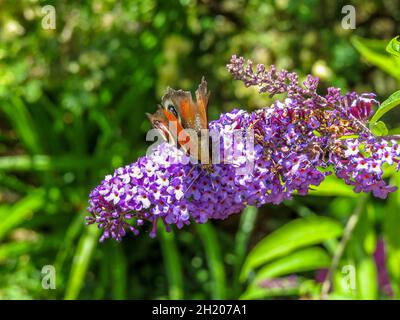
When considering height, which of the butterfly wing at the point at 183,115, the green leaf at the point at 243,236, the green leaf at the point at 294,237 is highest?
the green leaf at the point at 243,236

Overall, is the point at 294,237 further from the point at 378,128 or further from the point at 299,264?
the point at 378,128

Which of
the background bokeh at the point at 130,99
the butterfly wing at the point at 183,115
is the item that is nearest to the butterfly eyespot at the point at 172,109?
the butterfly wing at the point at 183,115

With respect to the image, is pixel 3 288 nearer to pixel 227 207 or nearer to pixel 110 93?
pixel 110 93

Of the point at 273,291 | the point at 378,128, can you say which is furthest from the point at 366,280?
the point at 378,128

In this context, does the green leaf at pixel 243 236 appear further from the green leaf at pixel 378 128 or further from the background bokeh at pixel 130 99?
the green leaf at pixel 378 128

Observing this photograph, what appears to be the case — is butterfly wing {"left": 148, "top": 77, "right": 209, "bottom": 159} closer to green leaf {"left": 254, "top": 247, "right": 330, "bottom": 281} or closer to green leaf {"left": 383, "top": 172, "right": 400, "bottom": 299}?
green leaf {"left": 383, "top": 172, "right": 400, "bottom": 299}

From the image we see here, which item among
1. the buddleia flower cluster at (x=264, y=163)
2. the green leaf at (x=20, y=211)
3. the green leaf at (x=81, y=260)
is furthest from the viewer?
the green leaf at (x=20, y=211)
